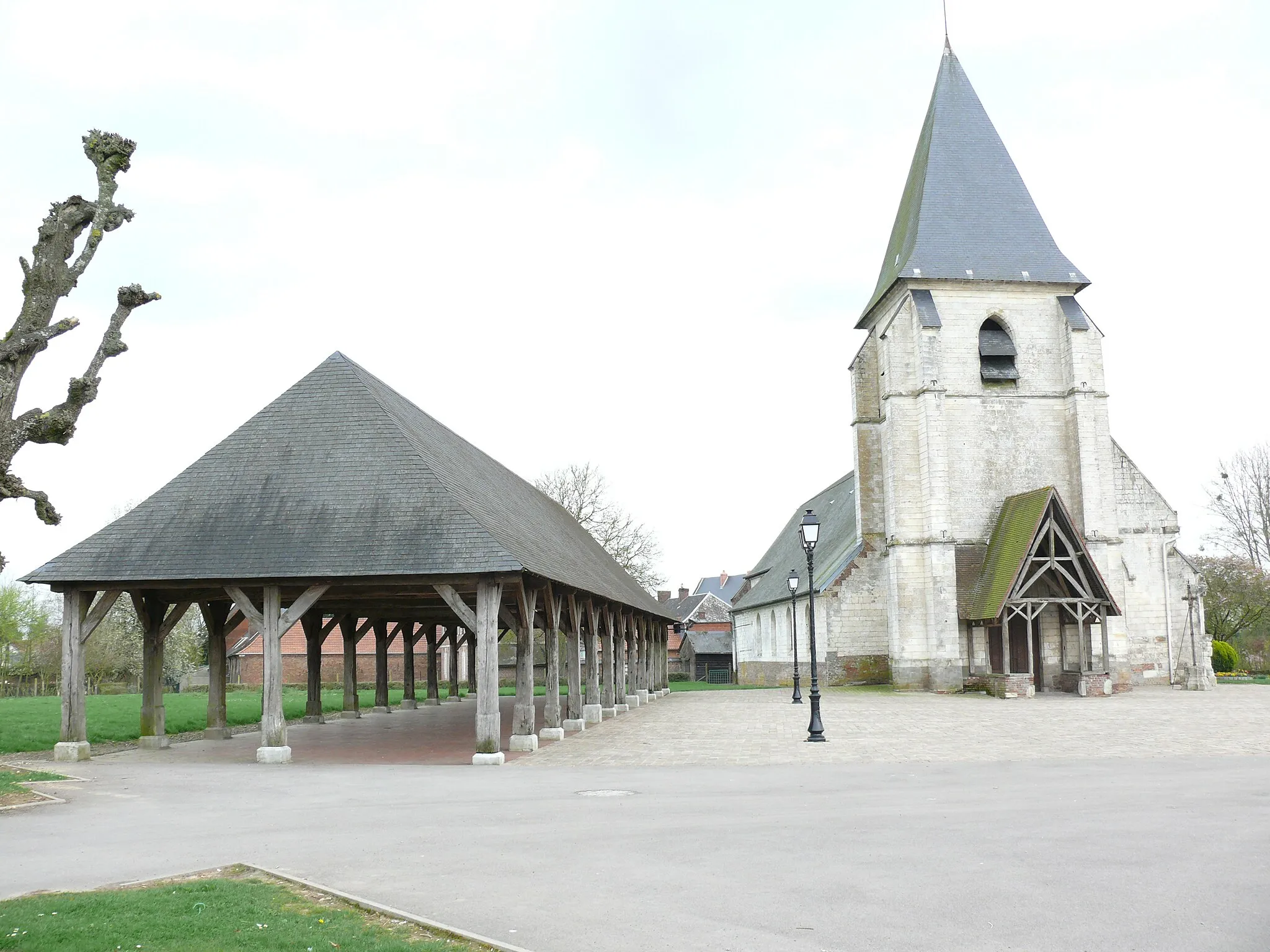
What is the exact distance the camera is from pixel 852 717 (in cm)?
2336

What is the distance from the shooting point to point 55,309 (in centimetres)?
749

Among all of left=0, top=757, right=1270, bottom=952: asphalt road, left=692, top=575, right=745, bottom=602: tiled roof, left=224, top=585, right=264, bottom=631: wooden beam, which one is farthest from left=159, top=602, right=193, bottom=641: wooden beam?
left=692, top=575, right=745, bottom=602: tiled roof

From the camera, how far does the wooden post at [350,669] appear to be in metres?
25.1

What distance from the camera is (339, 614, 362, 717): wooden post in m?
25.1

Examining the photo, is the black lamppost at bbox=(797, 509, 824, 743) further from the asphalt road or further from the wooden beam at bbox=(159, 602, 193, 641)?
the wooden beam at bbox=(159, 602, 193, 641)

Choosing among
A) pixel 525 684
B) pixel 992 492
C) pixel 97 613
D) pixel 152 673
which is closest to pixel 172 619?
pixel 152 673

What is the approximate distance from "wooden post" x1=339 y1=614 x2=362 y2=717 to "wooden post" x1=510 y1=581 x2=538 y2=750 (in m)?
9.41

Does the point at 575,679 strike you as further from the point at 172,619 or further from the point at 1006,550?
the point at 1006,550

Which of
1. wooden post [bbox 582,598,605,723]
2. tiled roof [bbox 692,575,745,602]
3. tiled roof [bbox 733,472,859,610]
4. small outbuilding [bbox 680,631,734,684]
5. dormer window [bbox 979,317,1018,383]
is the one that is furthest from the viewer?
tiled roof [bbox 692,575,745,602]

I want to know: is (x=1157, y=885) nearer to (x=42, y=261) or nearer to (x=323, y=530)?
(x=42, y=261)

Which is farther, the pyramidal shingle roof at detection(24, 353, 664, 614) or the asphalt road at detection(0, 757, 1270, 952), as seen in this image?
the pyramidal shingle roof at detection(24, 353, 664, 614)

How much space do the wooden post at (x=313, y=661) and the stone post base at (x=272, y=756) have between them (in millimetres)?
6081

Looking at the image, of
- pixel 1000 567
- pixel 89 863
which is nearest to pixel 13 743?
pixel 89 863

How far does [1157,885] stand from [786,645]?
38.8 meters
